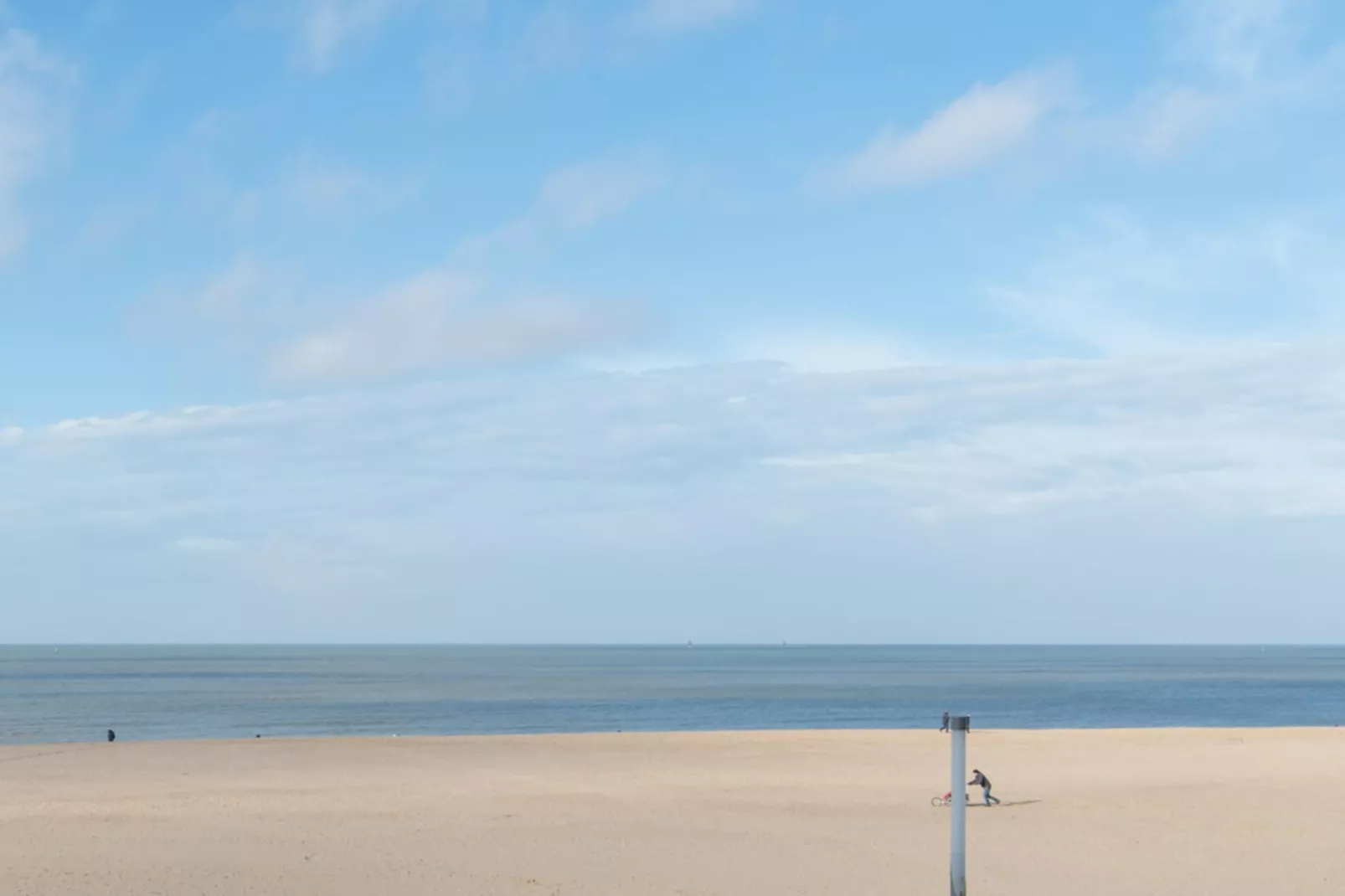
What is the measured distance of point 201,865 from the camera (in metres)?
18.2

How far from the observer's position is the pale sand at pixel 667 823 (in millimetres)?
17453

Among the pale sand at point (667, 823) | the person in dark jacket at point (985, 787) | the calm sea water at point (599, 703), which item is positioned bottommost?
the calm sea water at point (599, 703)

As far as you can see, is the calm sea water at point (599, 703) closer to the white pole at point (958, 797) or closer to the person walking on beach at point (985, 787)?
the person walking on beach at point (985, 787)

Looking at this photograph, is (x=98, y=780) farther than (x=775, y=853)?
Yes

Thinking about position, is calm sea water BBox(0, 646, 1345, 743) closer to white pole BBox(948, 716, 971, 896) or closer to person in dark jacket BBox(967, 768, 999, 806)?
person in dark jacket BBox(967, 768, 999, 806)

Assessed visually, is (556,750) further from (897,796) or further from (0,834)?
(0,834)

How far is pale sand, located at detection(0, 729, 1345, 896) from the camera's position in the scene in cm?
1745

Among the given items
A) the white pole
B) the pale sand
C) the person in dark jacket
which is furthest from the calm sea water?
the white pole

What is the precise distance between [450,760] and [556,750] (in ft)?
14.7

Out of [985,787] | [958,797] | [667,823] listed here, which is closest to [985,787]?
[985,787]

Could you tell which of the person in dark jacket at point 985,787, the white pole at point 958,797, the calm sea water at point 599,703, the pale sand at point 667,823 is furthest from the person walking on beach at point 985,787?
the calm sea water at point 599,703

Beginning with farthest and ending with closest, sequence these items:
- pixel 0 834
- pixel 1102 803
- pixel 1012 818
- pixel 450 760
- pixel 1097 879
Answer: pixel 450 760, pixel 1102 803, pixel 1012 818, pixel 0 834, pixel 1097 879

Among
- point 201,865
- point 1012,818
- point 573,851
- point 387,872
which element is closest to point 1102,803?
point 1012,818

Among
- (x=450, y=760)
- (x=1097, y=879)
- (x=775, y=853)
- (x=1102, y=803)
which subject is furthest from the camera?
(x=450, y=760)
